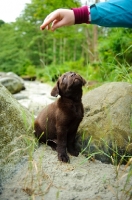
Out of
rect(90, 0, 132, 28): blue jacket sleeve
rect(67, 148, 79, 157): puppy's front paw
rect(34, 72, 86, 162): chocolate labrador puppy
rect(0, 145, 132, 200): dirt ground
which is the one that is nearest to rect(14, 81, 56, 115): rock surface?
rect(34, 72, 86, 162): chocolate labrador puppy

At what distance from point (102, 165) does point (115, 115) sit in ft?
2.01

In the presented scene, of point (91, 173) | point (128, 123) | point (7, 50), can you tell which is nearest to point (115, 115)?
point (128, 123)

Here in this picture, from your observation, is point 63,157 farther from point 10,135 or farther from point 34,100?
point 34,100

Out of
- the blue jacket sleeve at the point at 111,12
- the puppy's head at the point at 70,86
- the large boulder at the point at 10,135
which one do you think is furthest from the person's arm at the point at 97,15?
the large boulder at the point at 10,135

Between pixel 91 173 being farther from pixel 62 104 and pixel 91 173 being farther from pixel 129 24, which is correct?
pixel 129 24

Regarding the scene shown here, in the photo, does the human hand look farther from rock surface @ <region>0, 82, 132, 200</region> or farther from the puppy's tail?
the puppy's tail

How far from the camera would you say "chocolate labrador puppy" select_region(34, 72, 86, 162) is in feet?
9.29

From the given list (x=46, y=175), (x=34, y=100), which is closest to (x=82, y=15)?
(x=46, y=175)

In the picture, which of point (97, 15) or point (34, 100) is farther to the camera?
point (34, 100)

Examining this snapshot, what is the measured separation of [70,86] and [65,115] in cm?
31

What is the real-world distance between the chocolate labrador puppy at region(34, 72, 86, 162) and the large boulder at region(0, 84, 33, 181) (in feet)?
0.78

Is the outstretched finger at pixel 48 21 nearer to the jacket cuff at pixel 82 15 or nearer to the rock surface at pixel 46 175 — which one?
the jacket cuff at pixel 82 15

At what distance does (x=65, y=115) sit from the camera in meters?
2.90

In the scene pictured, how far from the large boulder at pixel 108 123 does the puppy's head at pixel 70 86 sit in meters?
0.44
